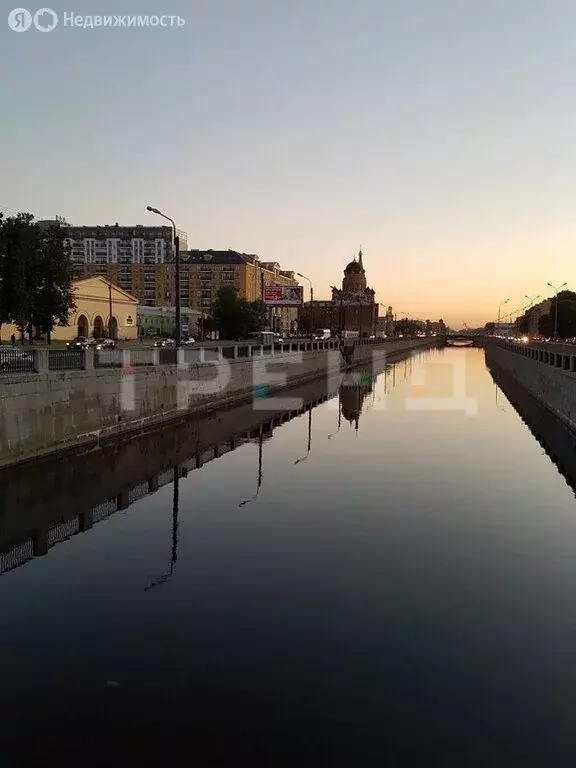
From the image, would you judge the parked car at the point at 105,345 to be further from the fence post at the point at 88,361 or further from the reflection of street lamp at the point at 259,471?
the fence post at the point at 88,361

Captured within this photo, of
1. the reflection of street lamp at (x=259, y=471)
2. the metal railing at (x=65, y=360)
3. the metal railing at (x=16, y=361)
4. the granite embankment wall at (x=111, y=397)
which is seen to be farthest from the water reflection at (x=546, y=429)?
the metal railing at (x=16, y=361)

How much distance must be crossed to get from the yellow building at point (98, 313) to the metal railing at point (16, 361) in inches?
2725

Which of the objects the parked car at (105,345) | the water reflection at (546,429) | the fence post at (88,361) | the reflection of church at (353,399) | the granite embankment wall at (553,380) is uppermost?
the parked car at (105,345)

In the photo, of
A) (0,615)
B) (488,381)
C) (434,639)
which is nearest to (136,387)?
(0,615)

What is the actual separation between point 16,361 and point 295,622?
15.4 meters

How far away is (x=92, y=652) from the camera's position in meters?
9.52

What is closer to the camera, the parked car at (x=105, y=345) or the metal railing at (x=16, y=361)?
the metal railing at (x=16, y=361)

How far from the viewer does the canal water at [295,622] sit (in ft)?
24.8

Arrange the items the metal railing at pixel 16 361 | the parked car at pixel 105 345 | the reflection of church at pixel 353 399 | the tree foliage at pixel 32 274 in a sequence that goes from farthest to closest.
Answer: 1. the parked car at pixel 105 345
2. the tree foliage at pixel 32 274
3. the reflection of church at pixel 353 399
4. the metal railing at pixel 16 361

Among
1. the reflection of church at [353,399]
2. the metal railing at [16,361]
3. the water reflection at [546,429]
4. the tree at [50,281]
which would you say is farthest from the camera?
the tree at [50,281]

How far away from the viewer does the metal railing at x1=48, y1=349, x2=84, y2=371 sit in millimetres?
24188

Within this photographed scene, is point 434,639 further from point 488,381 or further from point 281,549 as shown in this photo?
point 488,381

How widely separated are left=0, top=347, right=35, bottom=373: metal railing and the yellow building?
69208 millimetres

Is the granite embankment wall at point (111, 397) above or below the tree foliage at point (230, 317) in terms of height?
below
